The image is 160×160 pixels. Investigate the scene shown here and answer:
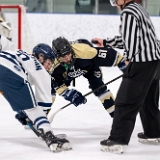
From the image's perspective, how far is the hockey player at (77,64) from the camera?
283 centimetres

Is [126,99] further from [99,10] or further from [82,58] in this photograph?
[99,10]

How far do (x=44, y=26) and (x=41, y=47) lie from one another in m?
4.33

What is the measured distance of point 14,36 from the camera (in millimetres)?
6301

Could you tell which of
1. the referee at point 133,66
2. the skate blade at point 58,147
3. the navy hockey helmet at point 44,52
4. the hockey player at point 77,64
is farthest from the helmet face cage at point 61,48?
the skate blade at point 58,147

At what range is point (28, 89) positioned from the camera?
2.38 meters

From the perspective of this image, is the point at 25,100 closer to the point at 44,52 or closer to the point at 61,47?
the point at 44,52

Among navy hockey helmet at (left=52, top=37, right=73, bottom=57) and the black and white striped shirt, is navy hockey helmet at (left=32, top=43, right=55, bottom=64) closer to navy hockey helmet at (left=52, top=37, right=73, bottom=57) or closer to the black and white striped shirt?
navy hockey helmet at (left=52, top=37, right=73, bottom=57)

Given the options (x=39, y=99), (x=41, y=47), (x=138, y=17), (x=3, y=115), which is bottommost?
(x=3, y=115)

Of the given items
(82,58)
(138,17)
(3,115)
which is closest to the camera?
(138,17)

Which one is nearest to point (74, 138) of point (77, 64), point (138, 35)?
point (77, 64)

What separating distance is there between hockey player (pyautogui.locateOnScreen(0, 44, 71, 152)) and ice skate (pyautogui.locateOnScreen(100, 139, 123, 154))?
0.18 metres

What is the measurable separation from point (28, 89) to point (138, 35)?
0.60m

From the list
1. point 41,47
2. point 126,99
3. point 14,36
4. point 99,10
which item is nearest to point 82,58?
point 41,47

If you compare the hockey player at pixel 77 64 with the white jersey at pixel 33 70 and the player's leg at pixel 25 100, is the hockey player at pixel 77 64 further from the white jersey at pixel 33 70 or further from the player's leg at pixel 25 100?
the player's leg at pixel 25 100
